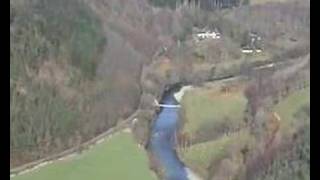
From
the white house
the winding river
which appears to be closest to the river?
the winding river

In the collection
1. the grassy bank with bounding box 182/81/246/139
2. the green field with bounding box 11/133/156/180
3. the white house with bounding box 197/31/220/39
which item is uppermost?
the white house with bounding box 197/31/220/39

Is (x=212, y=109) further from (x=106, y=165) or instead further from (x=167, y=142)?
(x=106, y=165)

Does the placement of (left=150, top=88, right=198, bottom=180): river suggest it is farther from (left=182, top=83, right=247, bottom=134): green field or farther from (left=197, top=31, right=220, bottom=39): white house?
(left=197, top=31, right=220, bottom=39): white house

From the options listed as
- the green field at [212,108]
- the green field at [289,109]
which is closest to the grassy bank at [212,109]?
the green field at [212,108]

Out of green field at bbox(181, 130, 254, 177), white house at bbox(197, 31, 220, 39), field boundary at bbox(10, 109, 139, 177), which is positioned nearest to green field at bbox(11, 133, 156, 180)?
field boundary at bbox(10, 109, 139, 177)

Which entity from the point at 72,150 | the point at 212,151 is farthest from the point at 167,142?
the point at 72,150

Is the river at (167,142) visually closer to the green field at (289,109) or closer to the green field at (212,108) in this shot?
the green field at (212,108)

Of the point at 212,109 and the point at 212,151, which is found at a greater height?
the point at 212,109

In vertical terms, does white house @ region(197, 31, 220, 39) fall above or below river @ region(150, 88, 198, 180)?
above

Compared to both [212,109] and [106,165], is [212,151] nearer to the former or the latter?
[212,109]

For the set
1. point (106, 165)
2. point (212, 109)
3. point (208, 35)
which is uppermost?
point (208, 35)
